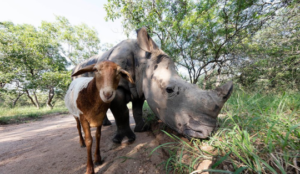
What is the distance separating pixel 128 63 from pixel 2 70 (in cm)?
1605

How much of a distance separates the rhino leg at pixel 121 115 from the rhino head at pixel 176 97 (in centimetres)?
48

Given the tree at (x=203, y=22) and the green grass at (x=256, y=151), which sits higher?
the tree at (x=203, y=22)

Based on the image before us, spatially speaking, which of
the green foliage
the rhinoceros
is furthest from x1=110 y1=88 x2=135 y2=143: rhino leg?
the green foliage

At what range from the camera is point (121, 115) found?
229 centimetres

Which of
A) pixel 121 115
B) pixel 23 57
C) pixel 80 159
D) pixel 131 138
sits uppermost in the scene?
pixel 23 57

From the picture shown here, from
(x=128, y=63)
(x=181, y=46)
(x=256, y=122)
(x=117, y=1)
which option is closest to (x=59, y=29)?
(x=117, y=1)

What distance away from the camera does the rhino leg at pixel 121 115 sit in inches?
87.6

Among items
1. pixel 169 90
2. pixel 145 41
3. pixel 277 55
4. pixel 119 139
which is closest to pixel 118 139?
pixel 119 139

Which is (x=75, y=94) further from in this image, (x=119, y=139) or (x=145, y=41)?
(x=145, y=41)

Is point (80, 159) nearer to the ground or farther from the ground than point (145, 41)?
nearer to the ground

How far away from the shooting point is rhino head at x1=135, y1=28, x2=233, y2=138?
152 centimetres

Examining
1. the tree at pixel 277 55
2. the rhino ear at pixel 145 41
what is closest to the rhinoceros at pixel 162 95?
the rhino ear at pixel 145 41

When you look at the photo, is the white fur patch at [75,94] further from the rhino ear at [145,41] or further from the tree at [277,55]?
the tree at [277,55]

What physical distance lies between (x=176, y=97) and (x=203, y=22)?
6.18 meters
